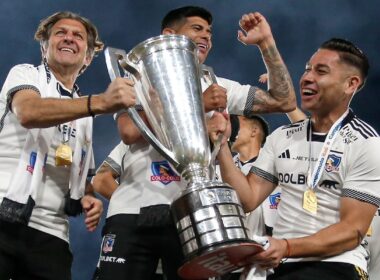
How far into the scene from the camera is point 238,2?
12.1 metres

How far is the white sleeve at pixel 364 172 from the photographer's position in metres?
2.46

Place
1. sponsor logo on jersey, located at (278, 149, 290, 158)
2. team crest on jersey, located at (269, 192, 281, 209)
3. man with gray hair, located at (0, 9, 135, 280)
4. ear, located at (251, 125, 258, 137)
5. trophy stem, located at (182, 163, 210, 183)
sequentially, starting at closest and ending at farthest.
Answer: trophy stem, located at (182, 163, 210, 183) → man with gray hair, located at (0, 9, 135, 280) → sponsor logo on jersey, located at (278, 149, 290, 158) → team crest on jersey, located at (269, 192, 281, 209) → ear, located at (251, 125, 258, 137)

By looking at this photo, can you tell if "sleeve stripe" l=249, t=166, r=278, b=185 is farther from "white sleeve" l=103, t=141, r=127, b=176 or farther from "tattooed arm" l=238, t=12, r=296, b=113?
"white sleeve" l=103, t=141, r=127, b=176

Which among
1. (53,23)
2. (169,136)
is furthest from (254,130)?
(169,136)

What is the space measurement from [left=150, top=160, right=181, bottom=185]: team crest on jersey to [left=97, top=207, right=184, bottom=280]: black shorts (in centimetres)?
13

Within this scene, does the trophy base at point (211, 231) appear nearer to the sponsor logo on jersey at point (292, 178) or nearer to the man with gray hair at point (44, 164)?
the man with gray hair at point (44, 164)

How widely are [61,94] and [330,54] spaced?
112 centimetres

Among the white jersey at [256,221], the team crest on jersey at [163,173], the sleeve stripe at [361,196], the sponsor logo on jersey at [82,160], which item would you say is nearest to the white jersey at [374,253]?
the white jersey at [256,221]

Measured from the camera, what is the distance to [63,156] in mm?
2539

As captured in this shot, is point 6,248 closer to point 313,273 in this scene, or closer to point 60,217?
point 60,217

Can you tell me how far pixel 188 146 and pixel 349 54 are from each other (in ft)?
3.52

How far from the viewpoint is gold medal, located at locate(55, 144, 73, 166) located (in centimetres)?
254

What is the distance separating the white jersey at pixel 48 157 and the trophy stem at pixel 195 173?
742 mm

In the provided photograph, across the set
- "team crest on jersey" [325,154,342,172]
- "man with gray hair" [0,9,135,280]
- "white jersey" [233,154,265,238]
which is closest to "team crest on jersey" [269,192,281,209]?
"white jersey" [233,154,265,238]
